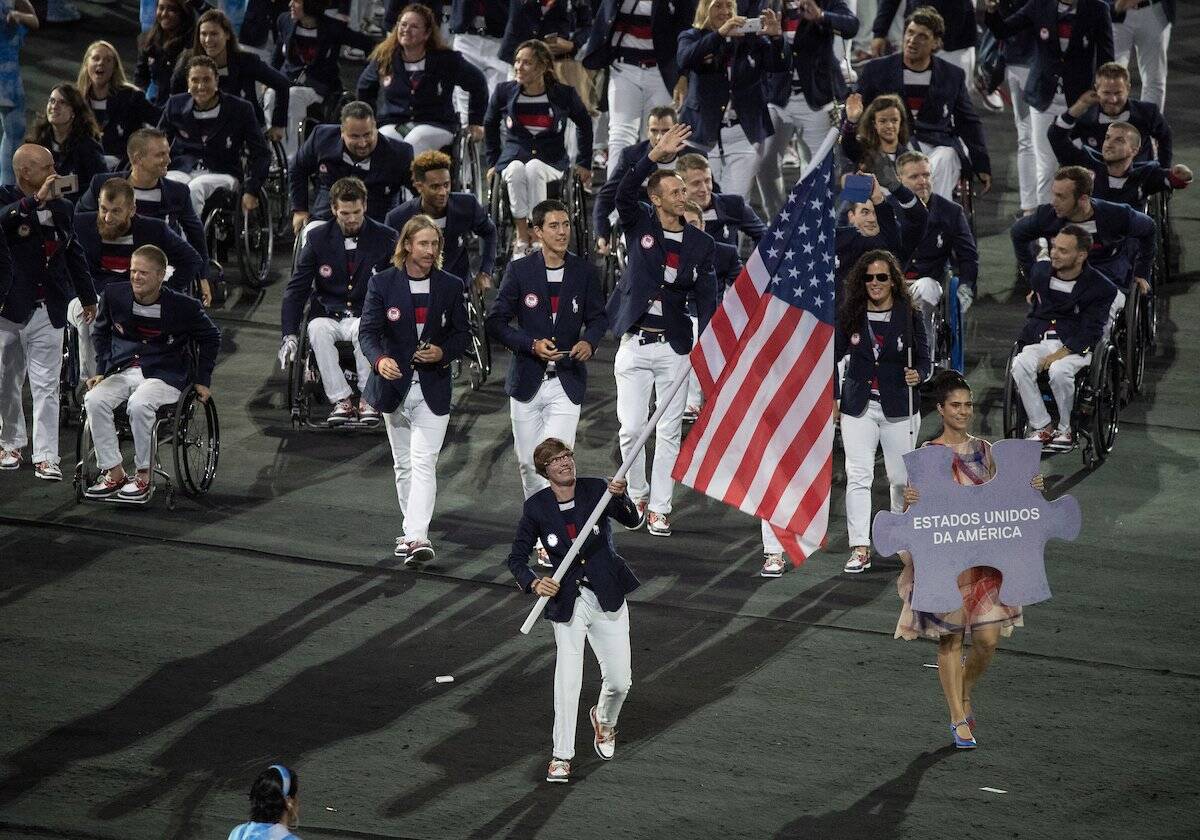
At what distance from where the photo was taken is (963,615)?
967 cm

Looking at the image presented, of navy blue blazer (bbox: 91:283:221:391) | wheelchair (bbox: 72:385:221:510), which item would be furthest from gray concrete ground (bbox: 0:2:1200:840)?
navy blue blazer (bbox: 91:283:221:391)

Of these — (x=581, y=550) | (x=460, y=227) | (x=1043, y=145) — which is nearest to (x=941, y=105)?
(x=1043, y=145)

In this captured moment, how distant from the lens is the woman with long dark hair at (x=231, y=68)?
55.4 ft

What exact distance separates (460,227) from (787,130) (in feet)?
12.8

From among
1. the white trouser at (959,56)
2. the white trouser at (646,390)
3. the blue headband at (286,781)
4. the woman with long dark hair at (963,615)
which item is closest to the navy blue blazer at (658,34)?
the white trouser at (959,56)

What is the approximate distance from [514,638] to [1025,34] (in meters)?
8.78

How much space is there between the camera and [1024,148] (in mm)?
17766

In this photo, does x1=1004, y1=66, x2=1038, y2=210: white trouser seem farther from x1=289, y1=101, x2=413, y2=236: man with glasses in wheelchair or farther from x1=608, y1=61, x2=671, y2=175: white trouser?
x1=289, y1=101, x2=413, y2=236: man with glasses in wheelchair

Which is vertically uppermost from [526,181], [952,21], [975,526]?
[952,21]

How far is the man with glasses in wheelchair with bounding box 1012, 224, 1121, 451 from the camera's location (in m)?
13.6

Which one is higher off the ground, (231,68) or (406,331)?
(231,68)

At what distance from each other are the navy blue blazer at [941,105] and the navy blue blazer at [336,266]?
14.2ft

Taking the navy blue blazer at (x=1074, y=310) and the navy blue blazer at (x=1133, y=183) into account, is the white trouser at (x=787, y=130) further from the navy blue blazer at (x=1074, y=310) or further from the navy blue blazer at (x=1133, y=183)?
the navy blue blazer at (x=1074, y=310)

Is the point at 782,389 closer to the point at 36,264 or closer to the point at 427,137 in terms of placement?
the point at 36,264
